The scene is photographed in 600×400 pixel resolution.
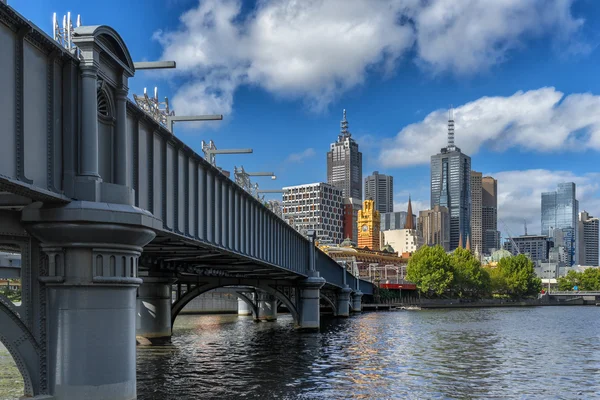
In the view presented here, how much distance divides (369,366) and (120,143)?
31.3 m

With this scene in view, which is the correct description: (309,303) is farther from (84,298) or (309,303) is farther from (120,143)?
(84,298)

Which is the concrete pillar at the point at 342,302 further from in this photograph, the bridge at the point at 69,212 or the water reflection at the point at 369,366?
the bridge at the point at 69,212

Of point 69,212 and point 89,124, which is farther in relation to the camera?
point 89,124

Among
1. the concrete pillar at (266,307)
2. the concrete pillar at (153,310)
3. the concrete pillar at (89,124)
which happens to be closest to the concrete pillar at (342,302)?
the concrete pillar at (266,307)

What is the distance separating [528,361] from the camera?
53.3 m

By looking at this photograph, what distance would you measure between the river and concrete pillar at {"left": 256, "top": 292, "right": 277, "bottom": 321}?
3031 cm

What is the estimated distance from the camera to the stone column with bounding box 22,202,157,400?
2023 centimetres

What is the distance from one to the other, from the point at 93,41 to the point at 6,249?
656 cm

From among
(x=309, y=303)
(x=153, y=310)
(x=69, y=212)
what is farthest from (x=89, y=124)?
(x=309, y=303)

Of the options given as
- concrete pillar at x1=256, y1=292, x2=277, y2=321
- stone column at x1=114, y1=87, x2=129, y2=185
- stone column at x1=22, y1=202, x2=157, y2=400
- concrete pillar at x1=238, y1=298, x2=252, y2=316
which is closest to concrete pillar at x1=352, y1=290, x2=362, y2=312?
concrete pillar at x1=238, y1=298, x2=252, y2=316

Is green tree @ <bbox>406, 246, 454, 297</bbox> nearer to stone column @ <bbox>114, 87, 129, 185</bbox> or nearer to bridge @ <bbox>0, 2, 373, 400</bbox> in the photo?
stone column @ <bbox>114, 87, 129, 185</bbox>

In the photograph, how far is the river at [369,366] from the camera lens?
124ft

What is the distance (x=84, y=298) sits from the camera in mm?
20531

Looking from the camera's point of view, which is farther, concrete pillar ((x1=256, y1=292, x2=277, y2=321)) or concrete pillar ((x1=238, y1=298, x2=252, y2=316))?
concrete pillar ((x1=238, y1=298, x2=252, y2=316))
